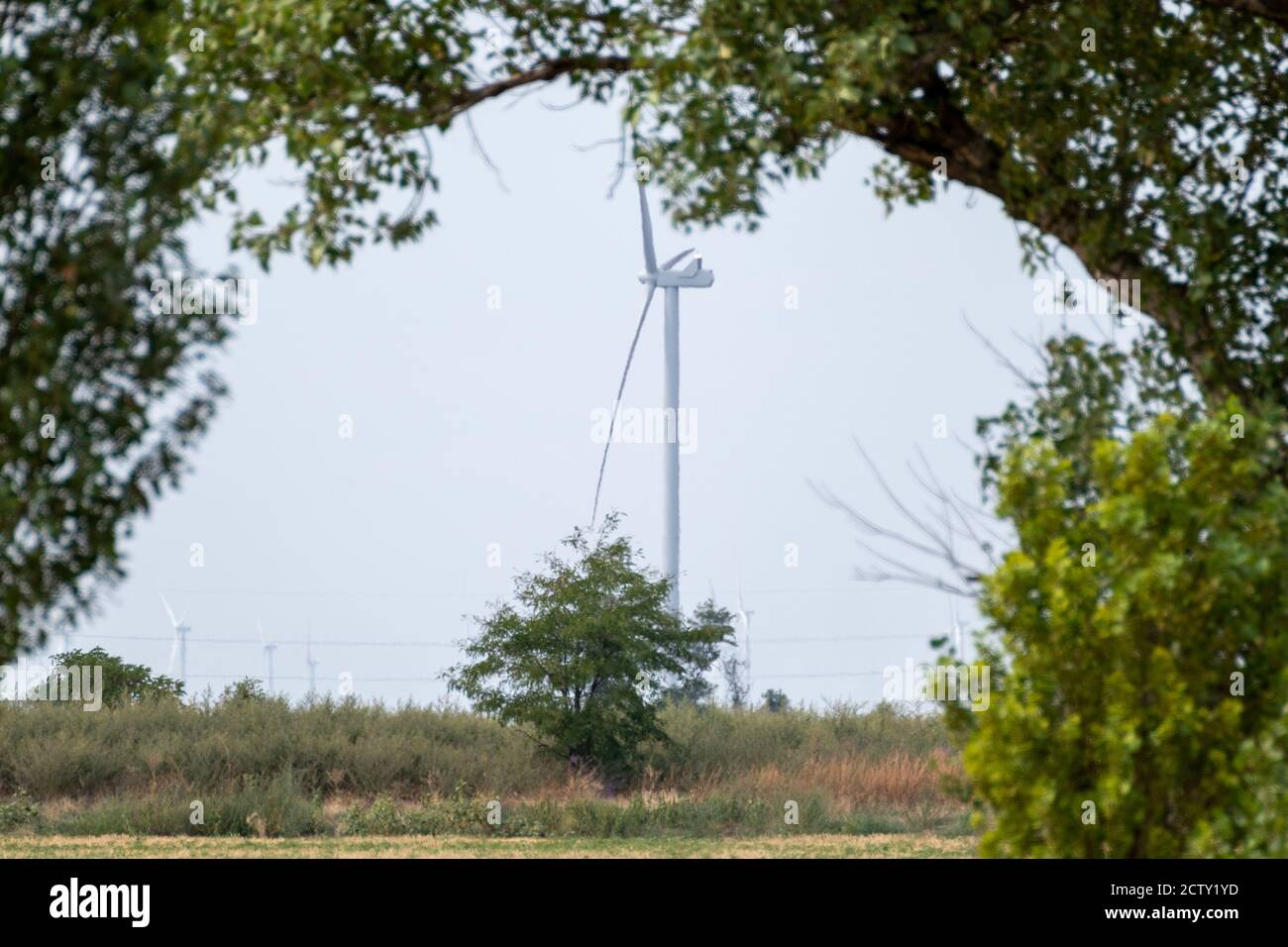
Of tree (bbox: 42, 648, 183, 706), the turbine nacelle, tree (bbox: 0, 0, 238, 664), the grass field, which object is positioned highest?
the turbine nacelle

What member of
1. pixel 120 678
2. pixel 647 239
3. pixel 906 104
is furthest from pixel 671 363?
pixel 906 104

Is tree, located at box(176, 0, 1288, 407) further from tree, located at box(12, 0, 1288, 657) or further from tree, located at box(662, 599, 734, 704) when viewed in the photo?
tree, located at box(662, 599, 734, 704)

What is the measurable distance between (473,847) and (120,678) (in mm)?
12489

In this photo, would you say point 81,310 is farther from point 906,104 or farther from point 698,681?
point 698,681

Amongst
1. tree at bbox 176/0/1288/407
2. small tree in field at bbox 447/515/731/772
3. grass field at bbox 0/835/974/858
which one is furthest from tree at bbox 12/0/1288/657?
small tree in field at bbox 447/515/731/772

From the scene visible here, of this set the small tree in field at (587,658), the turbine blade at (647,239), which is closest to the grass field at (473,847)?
the small tree in field at (587,658)

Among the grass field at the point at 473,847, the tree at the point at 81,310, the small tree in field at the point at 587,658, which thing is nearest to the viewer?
the tree at the point at 81,310

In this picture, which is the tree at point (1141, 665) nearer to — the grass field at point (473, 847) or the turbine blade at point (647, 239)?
the grass field at point (473, 847)

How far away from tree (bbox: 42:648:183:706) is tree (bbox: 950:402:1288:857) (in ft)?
69.7

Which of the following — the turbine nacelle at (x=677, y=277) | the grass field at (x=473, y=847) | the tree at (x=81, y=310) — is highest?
the turbine nacelle at (x=677, y=277)

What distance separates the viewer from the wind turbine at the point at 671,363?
27.1 meters

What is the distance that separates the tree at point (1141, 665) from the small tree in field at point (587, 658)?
55.2ft

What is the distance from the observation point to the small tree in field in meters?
24.3

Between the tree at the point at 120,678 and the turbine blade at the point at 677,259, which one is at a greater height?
the turbine blade at the point at 677,259
